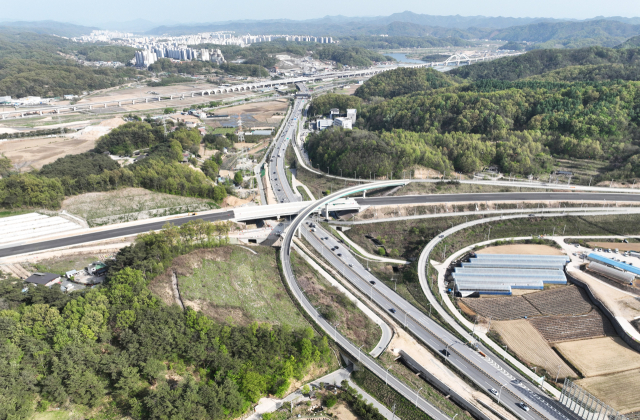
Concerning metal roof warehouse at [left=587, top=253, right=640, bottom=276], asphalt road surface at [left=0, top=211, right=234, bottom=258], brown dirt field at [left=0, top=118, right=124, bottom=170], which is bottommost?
metal roof warehouse at [left=587, top=253, right=640, bottom=276]

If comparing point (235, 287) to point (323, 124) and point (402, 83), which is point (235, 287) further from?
point (402, 83)

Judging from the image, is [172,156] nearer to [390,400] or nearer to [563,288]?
[390,400]

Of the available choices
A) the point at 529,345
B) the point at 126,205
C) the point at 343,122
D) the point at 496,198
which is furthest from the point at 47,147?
the point at 529,345

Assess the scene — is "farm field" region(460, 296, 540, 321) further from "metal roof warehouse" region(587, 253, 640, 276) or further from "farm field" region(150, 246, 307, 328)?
"farm field" region(150, 246, 307, 328)

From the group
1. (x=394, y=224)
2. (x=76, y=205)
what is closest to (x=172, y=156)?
(x=76, y=205)

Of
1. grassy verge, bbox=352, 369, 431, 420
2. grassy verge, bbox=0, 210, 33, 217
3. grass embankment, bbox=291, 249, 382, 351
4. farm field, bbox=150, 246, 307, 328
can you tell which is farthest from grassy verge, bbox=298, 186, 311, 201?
grassy verge, bbox=0, 210, 33, 217

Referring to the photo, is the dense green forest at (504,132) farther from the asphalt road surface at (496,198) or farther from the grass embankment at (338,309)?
the grass embankment at (338,309)
